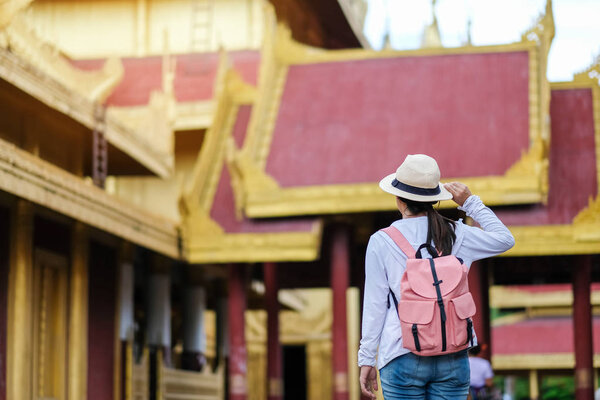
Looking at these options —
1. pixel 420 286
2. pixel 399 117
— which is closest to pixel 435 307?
pixel 420 286

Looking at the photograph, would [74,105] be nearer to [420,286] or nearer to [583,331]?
[583,331]

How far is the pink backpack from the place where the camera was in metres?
4.64

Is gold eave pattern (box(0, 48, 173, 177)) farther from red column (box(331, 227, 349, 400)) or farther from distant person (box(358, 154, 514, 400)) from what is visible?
distant person (box(358, 154, 514, 400))

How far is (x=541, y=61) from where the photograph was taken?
17.0 metres

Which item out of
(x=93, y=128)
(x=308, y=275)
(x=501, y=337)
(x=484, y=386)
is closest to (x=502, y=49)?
(x=308, y=275)

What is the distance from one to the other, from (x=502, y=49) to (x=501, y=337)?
14.3m

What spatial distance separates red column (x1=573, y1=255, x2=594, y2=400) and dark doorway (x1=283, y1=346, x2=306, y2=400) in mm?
17076

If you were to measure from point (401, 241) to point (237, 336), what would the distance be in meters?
11.1

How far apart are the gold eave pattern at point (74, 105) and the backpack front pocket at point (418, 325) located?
28.3ft

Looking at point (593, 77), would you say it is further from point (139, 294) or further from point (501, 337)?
point (501, 337)

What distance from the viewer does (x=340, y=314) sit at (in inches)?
616

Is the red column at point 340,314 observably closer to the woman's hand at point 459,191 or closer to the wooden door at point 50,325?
the wooden door at point 50,325

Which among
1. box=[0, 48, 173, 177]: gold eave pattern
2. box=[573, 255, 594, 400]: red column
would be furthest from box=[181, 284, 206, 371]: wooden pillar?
box=[573, 255, 594, 400]: red column

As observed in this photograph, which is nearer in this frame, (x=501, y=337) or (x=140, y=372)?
(x=140, y=372)
